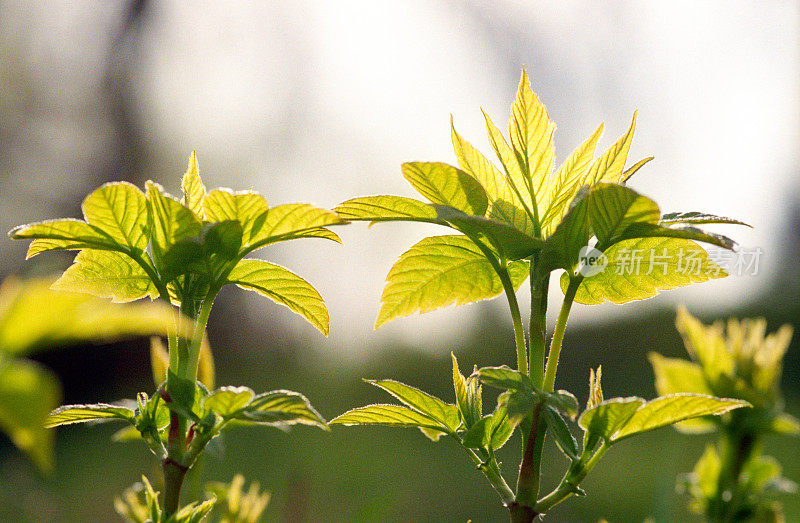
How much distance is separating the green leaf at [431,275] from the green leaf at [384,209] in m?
0.04

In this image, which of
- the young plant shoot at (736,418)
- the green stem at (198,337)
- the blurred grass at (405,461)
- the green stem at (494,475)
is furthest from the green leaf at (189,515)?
the blurred grass at (405,461)

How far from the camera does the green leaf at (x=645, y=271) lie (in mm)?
465

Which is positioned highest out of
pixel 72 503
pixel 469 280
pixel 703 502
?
pixel 469 280

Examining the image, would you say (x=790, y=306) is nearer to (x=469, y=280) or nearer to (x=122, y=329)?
(x=469, y=280)

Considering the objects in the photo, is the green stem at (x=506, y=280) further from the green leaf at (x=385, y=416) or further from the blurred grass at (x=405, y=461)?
the blurred grass at (x=405, y=461)

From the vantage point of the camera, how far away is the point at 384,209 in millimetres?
456

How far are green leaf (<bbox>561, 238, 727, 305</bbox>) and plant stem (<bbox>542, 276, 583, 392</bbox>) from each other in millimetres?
30

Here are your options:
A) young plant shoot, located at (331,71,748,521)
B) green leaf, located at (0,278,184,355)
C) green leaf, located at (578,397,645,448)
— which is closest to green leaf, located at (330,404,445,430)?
young plant shoot, located at (331,71,748,521)

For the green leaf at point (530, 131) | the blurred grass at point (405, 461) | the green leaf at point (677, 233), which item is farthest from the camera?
the blurred grass at point (405, 461)

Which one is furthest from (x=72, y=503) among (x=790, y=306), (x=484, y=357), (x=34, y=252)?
(x=790, y=306)

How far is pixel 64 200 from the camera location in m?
4.15

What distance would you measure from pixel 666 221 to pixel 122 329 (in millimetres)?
368

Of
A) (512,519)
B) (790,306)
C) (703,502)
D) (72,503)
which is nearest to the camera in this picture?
(512,519)

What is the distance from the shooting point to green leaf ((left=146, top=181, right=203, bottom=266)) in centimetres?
44
